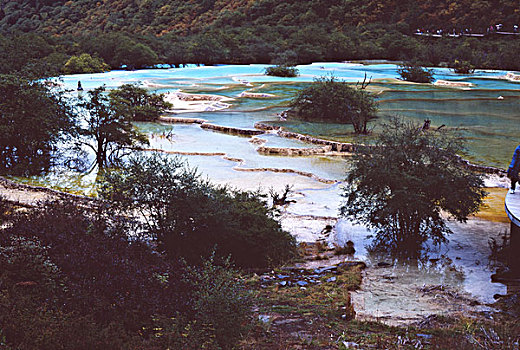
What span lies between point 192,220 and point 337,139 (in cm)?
1445

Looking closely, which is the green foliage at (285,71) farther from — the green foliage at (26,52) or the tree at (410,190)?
the tree at (410,190)

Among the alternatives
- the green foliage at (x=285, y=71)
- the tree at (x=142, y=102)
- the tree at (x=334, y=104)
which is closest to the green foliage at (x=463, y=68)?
the green foliage at (x=285, y=71)

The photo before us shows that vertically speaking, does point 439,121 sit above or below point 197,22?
below

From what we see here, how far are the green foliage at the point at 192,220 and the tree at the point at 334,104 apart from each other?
54.6 feet

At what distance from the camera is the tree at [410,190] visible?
1072 cm

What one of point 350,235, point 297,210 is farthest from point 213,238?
point 297,210

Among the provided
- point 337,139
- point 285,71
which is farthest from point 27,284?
point 285,71

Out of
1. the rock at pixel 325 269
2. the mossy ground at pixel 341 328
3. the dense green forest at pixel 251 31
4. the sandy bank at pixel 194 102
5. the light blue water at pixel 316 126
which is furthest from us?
the dense green forest at pixel 251 31

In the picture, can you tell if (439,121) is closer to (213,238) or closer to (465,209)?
(465,209)

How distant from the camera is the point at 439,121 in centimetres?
2734

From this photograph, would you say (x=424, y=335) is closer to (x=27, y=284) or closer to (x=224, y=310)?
(x=224, y=310)

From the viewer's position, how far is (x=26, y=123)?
17.4 m

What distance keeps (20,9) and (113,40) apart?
52732mm

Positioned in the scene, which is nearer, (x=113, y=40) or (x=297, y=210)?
(x=297, y=210)
